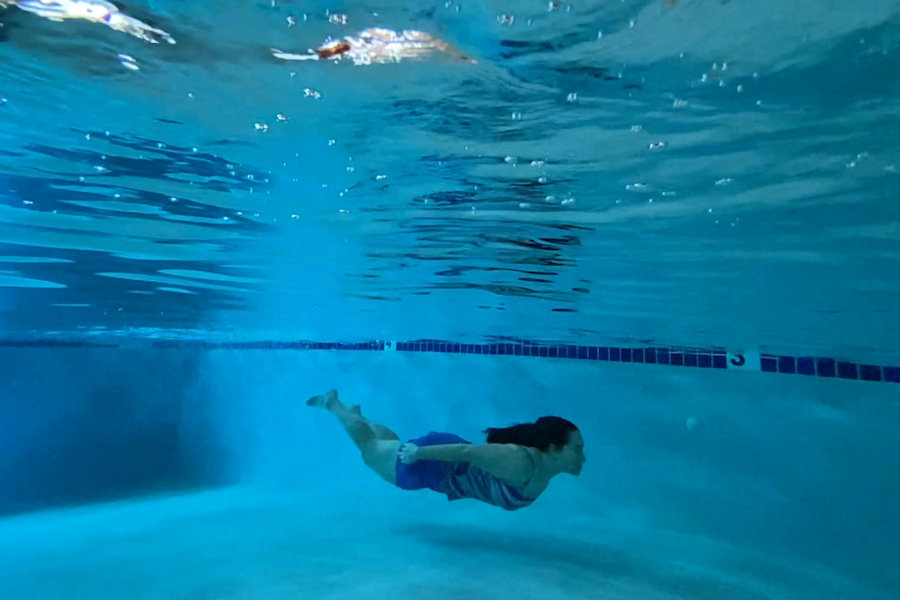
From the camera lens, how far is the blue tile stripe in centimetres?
1413

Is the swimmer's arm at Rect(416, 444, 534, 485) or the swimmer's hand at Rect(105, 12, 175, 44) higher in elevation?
the swimmer's hand at Rect(105, 12, 175, 44)

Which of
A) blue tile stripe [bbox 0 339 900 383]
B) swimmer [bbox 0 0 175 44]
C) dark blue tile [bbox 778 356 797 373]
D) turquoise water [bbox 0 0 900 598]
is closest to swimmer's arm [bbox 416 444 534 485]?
turquoise water [bbox 0 0 900 598]

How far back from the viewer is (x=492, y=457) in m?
9.34

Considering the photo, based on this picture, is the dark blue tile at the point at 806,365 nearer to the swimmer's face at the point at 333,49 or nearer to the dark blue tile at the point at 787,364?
the dark blue tile at the point at 787,364

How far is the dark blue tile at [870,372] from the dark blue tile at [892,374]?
11 centimetres

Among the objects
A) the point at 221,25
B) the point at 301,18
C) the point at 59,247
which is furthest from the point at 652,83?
the point at 59,247

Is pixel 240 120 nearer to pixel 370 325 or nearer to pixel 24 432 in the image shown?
pixel 370 325

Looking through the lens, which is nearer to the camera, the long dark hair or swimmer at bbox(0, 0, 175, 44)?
swimmer at bbox(0, 0, 175, 44)

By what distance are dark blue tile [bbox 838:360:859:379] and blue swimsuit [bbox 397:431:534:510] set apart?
25.7 feet

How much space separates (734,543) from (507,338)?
24.2ft

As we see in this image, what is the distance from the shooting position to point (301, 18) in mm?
3605

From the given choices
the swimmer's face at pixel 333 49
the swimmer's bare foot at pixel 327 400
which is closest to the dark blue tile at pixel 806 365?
the swimmer's bare foot at pixel 327 400

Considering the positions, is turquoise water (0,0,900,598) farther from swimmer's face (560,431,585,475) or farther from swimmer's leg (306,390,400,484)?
swimmer's face (560,431,585,475)

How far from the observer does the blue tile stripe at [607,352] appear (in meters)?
14.1
